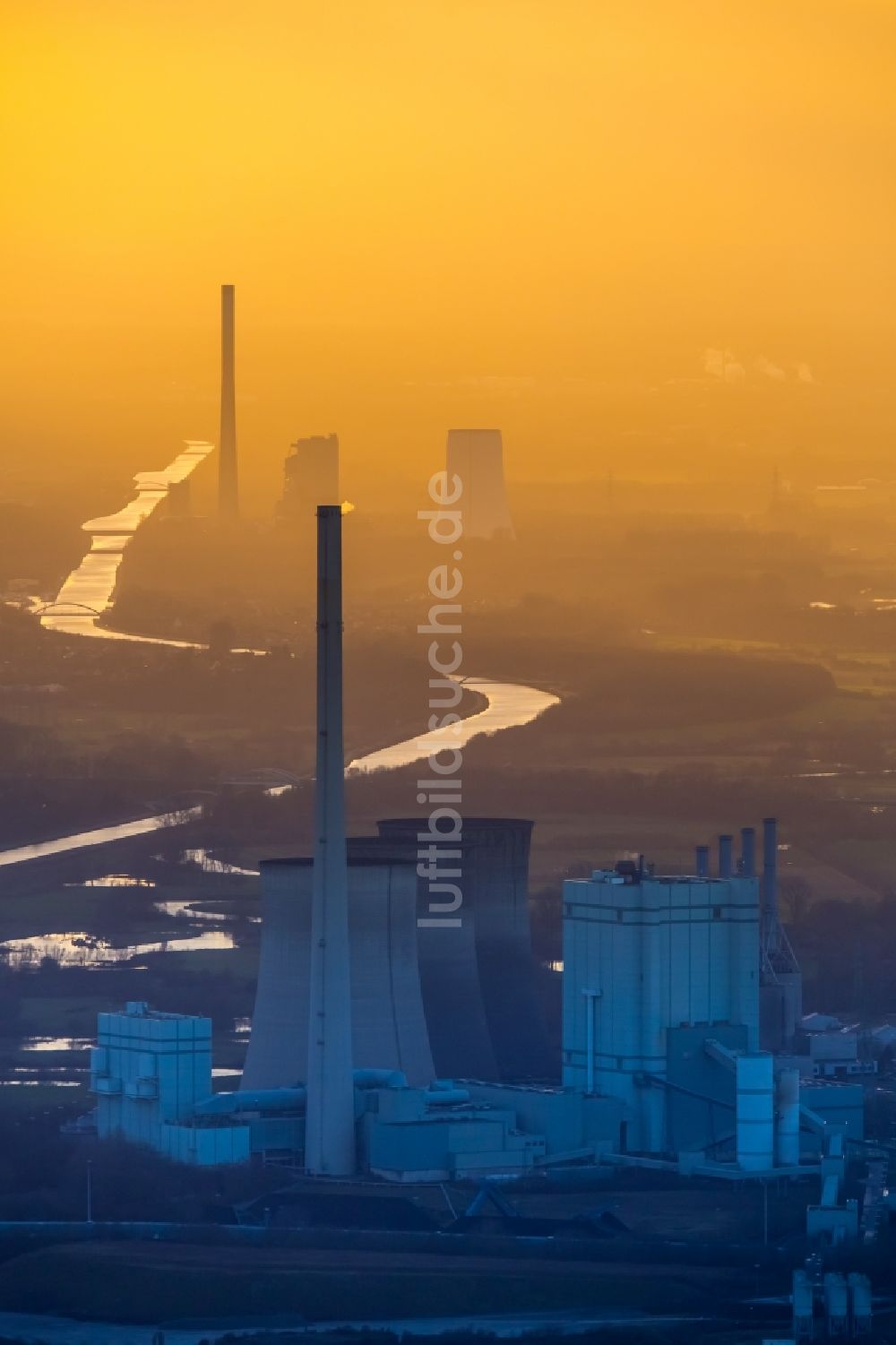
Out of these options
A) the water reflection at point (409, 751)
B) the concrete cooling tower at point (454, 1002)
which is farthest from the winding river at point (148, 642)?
the concrete cooling tower at point (454, 1002)

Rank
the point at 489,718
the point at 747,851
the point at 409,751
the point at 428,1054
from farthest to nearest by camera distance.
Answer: the point at 489,718, the point at 409,751, the point at 747,851, the point at 428,1054

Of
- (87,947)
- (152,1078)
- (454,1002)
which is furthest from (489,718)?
(152,1078)

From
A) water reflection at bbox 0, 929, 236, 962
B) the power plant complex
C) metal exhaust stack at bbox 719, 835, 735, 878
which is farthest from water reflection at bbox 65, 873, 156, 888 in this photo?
the power plant complex

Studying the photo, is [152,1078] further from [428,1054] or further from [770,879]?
[770,879]

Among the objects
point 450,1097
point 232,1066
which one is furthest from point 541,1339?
point 232,1066

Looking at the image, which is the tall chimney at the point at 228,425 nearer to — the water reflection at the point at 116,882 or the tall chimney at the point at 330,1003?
the water reflection at the point at 116,882

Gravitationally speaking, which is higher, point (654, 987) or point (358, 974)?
point (358, 974)
